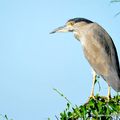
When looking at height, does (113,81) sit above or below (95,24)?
below

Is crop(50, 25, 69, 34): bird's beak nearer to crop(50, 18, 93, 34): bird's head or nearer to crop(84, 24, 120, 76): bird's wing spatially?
crop(50, 18, 93, 34): bird's head

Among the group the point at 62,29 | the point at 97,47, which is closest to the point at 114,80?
the point at 97,47

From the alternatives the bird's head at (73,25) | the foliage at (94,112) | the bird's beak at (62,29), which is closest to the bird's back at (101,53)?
the bird's head at (73,25)

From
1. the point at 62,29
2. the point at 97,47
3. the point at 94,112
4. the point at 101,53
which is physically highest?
the point at 62,29

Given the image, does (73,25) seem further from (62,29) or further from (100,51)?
(100,51)

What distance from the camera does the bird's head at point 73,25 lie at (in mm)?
9852

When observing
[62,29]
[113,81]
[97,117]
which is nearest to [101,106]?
[97,117]

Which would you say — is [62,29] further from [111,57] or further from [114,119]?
[114,119]

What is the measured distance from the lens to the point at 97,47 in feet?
29.8

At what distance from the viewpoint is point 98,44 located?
9.03 metres

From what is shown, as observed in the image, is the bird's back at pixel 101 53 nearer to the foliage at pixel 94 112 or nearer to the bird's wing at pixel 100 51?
the bird's wing at pixel 100 51

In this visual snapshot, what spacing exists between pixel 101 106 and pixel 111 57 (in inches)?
161

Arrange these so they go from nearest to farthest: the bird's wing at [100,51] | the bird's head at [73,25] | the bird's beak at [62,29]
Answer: the bird's wing at [100,51]
the bird's head at [73,25]
the bird's beak at [62,29]

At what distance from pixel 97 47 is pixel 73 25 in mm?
1256
